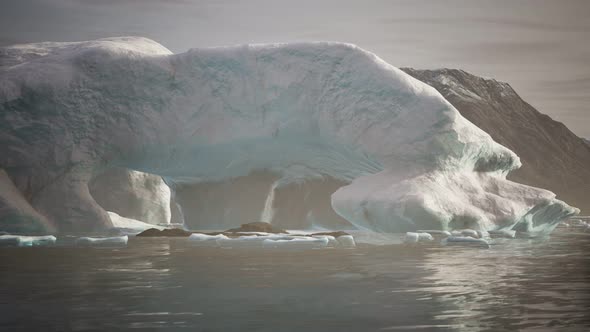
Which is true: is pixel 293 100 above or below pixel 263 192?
above

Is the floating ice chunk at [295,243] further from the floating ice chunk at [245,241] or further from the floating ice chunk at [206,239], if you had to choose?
the floating ice chunk at [206,239]

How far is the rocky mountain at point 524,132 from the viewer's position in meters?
146

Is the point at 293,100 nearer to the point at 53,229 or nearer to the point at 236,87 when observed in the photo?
the point at 236,87

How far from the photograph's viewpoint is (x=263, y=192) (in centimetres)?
3128

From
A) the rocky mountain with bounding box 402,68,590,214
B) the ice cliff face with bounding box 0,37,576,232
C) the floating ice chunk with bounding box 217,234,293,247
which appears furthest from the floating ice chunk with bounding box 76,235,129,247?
the rocky mountain with bounding box 402,68,590,214

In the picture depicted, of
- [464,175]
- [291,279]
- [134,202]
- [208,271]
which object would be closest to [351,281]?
[291,279]

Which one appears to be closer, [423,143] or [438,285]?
[438,285]

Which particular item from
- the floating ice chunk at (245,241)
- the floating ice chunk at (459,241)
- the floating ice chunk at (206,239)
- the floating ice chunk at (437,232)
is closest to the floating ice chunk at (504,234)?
the floating ice chunk at (437,232)

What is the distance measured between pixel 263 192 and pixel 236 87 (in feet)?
18.9

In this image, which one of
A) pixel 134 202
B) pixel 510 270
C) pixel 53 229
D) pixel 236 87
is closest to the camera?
pixel 510 270

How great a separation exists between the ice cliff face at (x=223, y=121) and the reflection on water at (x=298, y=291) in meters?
9.03

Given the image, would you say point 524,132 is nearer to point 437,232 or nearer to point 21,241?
point 437,232

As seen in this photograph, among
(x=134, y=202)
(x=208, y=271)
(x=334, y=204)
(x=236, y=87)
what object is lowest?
Answer: (x=134, y=202)

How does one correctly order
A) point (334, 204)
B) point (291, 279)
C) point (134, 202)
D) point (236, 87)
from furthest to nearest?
point (134, 202) → point (236, 87) → point (334, 204) → point (291, 279)
